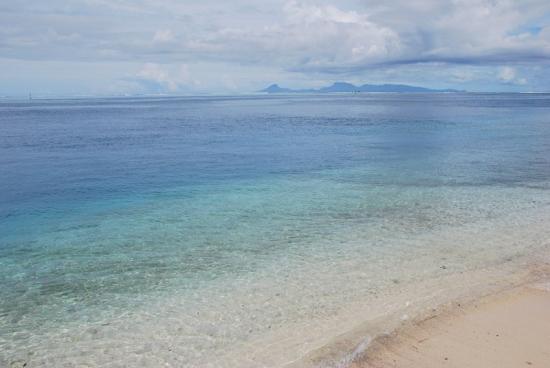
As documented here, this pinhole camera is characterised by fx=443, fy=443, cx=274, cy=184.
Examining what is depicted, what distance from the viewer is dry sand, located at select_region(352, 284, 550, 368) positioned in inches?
407

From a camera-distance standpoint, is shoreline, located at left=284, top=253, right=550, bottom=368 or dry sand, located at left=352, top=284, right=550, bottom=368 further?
shoreline, located at left=284, top=253, right=550, bottom=368

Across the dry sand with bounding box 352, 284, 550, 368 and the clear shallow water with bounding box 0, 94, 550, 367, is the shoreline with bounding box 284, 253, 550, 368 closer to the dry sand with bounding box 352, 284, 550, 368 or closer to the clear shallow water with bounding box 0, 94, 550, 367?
the dry sand with bounding box 352, 284, 550, 368

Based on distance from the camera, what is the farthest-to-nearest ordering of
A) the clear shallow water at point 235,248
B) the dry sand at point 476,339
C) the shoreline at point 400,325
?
1. the clear shallow water at point 235,248
2. the shoreline at point 400,325
3. the dry sand at point 476,339

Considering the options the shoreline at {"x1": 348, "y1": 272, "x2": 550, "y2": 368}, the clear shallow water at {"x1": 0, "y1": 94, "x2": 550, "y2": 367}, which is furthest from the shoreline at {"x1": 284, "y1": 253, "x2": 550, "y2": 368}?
the clear shallow water at {"x1": 0, "y1": 94, "x2": 550, "y2": 367}

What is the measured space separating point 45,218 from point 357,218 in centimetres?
1528

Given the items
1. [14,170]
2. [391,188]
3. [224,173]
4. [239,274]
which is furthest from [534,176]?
[14,170]

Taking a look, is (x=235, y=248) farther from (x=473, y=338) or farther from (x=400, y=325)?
(x=473, y=338)

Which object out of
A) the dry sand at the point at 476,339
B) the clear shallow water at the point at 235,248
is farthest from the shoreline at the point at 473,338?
the clear shallow water at the point at 235,248

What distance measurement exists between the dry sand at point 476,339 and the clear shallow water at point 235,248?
4.16 feet

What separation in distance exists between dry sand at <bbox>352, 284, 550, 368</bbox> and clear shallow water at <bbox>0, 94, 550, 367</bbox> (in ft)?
4.16

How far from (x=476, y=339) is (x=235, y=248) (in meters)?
9.58

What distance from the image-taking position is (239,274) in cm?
1555

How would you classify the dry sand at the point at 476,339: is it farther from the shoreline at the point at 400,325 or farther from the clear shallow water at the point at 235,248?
the clear shallow water at the point at 235,248

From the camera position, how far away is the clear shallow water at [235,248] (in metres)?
11.8
